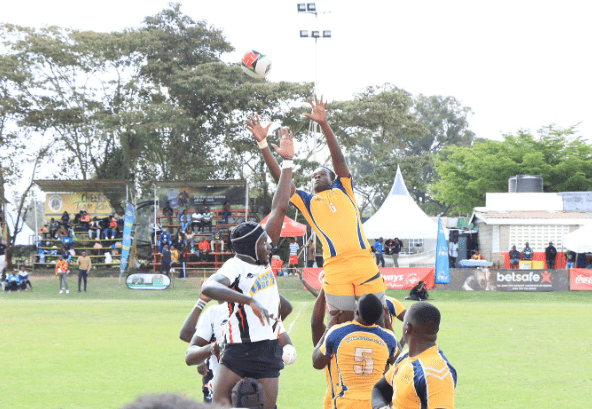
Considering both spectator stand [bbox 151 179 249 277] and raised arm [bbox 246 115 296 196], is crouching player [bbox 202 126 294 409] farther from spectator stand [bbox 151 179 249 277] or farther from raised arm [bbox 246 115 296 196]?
spectator stand [bbox 151 179 249 277]

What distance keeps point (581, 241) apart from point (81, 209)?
1204 inches

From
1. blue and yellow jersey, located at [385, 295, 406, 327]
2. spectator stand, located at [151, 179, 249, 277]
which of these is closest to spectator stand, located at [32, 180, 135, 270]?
spectator stand, located at [151, 179, 249, 277]

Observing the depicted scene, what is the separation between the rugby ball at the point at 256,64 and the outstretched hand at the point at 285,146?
5.93 m

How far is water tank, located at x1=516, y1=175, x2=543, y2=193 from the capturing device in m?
46.2

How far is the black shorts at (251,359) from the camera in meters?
4.93

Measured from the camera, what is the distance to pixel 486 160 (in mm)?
54812

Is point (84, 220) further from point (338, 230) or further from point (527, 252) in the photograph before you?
point (338, 230)

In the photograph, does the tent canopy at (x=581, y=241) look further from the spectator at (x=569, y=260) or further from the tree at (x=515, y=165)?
the tree at (x=515, y=165)

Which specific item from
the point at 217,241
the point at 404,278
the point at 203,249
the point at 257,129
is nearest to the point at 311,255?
the point at 404,278

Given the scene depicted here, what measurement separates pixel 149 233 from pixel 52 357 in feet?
113

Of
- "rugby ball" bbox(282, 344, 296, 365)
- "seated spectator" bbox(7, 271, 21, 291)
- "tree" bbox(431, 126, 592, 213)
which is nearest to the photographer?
"rugby ball" bbox(282, 344, 296, 365)

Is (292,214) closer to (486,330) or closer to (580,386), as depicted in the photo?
(486,330)

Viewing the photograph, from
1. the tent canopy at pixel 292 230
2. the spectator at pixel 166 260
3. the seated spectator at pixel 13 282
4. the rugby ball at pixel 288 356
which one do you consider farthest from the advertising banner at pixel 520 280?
the rugby ball at pixel 288 356

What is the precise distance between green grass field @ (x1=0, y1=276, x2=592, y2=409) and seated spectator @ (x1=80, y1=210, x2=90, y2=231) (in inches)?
691
